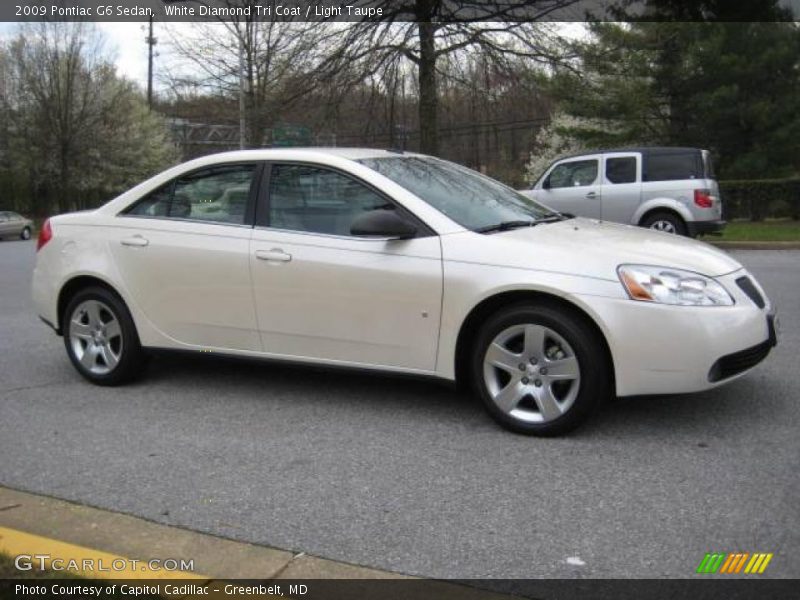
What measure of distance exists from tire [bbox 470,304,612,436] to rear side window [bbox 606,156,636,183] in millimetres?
11071

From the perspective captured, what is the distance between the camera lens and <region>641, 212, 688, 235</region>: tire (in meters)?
14.1

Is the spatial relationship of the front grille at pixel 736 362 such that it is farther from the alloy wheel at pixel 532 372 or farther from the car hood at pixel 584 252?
the alloy wheel at pixel 532 372

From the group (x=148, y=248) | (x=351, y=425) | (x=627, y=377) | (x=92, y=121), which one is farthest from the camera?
(x=92, y=121)

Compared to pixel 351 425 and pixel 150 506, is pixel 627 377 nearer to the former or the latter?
pixel 351 425

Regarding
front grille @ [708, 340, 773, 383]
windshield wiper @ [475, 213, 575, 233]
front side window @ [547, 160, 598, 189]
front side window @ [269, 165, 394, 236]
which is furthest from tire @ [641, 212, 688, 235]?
front side window @ [269, 165, 394, 236]

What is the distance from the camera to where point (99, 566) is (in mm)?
2922

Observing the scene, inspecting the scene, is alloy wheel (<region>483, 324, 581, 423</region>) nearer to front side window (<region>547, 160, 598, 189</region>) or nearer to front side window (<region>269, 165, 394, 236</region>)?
front side window (<region>269, 165, 394, 236</region>)

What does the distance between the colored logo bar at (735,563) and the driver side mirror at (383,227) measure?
7.42 feet

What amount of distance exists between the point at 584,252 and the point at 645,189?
10716 millimetres

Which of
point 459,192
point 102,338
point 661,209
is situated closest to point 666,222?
point 661,209

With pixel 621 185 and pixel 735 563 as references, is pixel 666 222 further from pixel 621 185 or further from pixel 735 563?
pixel 735 563

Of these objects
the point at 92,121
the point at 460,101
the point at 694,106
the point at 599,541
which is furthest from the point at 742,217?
the point at 92,121

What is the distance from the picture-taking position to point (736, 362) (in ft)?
13.7

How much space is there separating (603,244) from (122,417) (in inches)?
117
